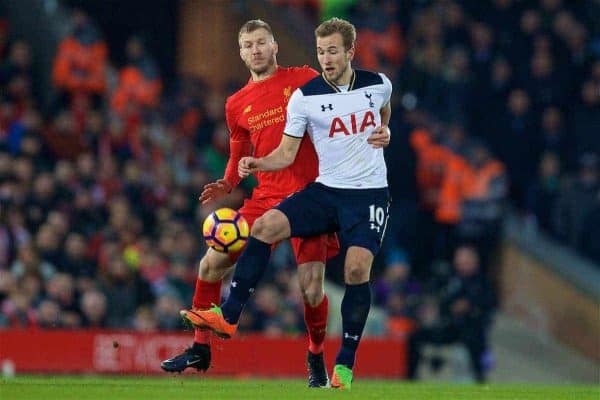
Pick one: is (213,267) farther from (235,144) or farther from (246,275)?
(235,144)

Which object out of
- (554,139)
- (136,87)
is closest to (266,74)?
(136,87)

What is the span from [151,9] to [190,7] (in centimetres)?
80

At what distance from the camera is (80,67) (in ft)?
64.2

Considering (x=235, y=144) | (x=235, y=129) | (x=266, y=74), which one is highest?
(x=266, y=74)

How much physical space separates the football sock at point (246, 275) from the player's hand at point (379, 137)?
3.37 ft

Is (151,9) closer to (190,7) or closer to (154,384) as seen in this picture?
(190,7)

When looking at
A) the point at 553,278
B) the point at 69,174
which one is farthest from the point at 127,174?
the point at 553,278

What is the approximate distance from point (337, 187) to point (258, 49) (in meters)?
1.22

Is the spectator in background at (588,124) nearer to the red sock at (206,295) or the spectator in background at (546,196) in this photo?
the spectator in background at (546,196)

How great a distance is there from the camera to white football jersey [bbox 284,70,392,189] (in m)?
11.1

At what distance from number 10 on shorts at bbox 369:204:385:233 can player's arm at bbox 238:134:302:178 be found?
0.66m

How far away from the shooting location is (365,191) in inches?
438

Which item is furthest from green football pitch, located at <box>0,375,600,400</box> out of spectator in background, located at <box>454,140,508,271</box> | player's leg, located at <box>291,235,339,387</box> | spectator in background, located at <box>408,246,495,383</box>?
spectator in background, located at <box>454,140,508,271</box>

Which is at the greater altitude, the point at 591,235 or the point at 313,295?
the point at 313,295
